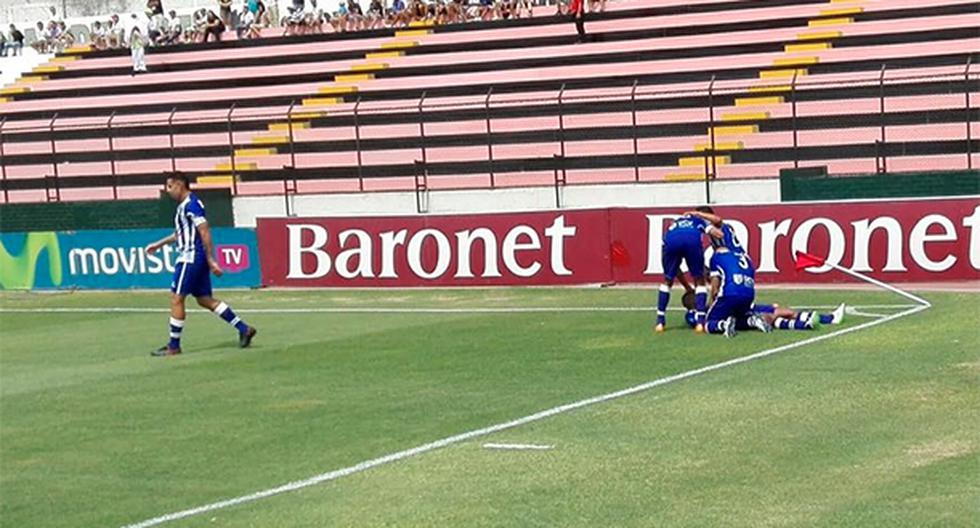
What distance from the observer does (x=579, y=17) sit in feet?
134

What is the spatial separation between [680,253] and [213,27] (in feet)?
96.0

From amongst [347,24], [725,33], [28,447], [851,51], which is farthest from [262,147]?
[28,447]

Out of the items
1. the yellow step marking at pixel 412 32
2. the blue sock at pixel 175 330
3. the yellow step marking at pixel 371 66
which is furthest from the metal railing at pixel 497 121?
the blue sock at pixel 175 330

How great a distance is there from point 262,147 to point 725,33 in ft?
35.6

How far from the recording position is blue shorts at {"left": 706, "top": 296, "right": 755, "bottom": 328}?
19.4m

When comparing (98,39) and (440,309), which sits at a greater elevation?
(98,39)

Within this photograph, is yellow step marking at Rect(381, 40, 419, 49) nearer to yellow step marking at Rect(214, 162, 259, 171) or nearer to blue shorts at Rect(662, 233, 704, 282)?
yellow step marking at Rect(214, 162, 259, 171)

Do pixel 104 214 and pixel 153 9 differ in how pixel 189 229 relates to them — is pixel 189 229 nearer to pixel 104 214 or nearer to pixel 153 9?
pixel 104 214

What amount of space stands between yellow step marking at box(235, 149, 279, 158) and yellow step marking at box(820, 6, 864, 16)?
12696 mm

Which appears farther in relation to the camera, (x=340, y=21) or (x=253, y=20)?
(x=253, y=20)

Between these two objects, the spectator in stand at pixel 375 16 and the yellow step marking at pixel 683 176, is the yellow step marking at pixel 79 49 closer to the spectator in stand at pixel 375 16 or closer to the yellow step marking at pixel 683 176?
the spectator in stand at pixel 375 16

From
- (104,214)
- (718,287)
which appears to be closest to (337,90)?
(104,214)

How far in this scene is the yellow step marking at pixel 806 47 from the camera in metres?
37.8

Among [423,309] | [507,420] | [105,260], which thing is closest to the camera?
[507,420]
